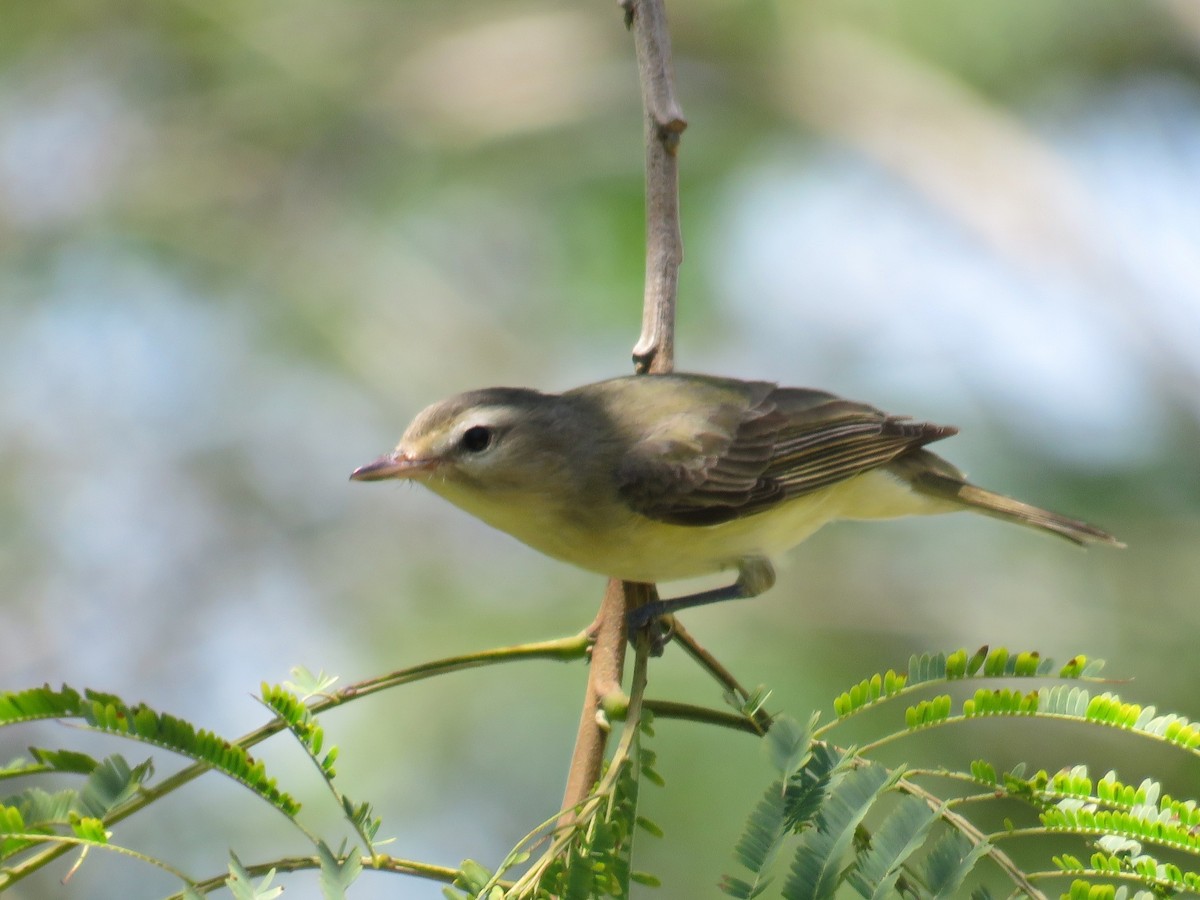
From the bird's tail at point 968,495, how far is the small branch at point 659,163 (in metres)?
1.22

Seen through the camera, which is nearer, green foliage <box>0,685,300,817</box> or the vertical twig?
green foliage <box>0,685,300,817</box>

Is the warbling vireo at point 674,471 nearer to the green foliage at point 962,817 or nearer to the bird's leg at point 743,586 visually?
the bird's leg at point 743,586

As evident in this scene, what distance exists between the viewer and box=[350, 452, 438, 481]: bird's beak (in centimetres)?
323

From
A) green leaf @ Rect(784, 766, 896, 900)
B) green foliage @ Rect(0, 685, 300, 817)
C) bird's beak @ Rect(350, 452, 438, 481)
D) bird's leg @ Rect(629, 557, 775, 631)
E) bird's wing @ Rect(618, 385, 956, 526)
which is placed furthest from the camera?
bird's wing @ Rect(618, 385, 956, 526)

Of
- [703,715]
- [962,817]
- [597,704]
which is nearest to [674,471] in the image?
[597,704]

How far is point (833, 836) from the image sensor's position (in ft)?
5.63

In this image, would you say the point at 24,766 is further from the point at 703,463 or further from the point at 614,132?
the point at 614,132

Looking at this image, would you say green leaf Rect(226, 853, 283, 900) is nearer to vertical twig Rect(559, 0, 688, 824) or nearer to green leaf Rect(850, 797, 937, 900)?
green leaf Rect(850, 797, 937, 900)

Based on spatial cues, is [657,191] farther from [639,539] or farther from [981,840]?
[981,840]

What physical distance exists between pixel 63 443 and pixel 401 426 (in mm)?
2212

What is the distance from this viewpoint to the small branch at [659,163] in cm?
352

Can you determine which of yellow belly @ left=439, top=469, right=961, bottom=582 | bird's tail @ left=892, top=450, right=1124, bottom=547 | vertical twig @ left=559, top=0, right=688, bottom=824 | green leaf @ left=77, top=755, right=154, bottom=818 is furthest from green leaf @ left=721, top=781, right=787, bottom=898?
bird's tail @ left=892, top=450, right=1124, bottom=547

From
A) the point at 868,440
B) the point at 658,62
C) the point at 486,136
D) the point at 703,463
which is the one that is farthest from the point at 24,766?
the point at 486,136

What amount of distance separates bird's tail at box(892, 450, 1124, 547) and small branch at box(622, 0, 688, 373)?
1.22 meters
